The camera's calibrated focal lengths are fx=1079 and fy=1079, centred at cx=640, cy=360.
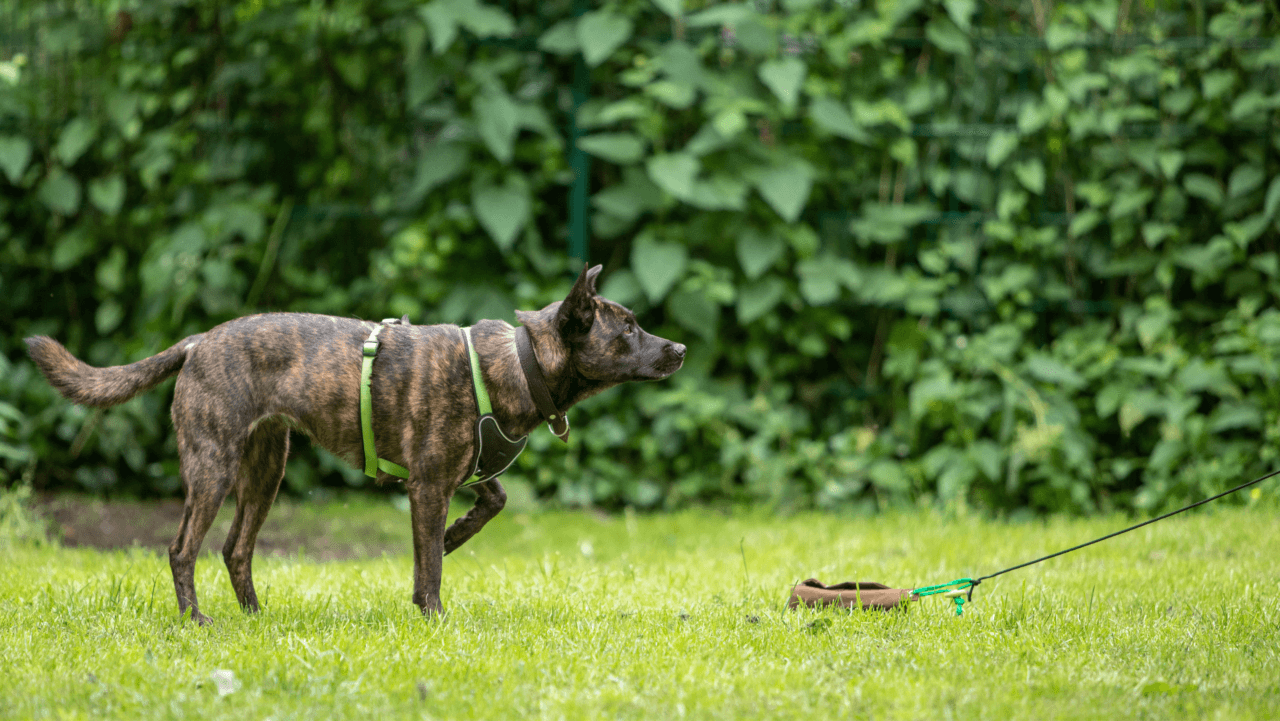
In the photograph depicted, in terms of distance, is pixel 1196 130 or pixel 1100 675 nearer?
pixel 1100 675

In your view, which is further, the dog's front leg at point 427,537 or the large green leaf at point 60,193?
the large green leaf at point 60,193

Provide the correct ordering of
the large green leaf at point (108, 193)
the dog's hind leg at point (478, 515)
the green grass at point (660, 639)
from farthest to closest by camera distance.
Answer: the large green leaf at point (108, 193)
the dog's hind leg at point (478, 515)
the green grass at point (660, 639)

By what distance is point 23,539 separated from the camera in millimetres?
5457

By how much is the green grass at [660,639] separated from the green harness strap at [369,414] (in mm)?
498

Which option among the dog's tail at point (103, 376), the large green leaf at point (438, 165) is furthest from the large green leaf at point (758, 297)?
the dog's tail at point (103, 376)

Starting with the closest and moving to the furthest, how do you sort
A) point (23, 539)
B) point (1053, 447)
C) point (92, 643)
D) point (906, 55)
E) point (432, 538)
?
point (92, 643), point (432, 538), point (23, 539), point (1053, 447), point (906, 55)

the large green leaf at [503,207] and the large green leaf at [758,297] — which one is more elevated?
the large green leaf at [503,207]

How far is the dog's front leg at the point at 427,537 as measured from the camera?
3666mm

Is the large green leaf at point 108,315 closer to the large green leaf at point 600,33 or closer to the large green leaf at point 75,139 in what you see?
the large green leaf at point 75,139

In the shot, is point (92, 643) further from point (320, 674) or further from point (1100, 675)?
point (1100, 675)

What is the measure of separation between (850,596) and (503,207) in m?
3.57

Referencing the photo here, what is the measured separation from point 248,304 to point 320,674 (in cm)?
444

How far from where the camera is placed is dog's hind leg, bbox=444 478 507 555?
398 centimetres

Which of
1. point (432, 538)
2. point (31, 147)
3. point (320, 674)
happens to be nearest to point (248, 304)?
→ point (31, 147)
